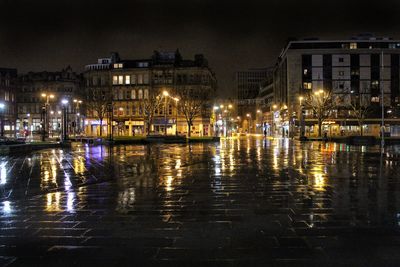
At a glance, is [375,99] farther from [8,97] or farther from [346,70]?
[8,97]

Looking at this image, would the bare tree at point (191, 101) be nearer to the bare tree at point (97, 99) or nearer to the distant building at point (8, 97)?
the bare tree at point (97, 99)

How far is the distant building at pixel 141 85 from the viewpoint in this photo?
319 ft

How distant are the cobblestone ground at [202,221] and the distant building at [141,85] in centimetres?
8184

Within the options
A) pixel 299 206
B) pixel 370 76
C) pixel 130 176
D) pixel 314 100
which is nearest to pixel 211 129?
pixel 314 100

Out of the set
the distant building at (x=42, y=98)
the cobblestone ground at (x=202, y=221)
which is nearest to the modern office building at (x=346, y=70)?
the distant building at (x=42, y=98)

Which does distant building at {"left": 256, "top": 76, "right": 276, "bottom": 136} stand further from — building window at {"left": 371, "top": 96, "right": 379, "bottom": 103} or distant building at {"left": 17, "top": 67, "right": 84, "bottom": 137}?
distant building at {"left": 17, "top": 67, "right": 84, "bottom": 137}

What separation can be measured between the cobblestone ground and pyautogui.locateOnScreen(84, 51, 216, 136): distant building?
81840 mm

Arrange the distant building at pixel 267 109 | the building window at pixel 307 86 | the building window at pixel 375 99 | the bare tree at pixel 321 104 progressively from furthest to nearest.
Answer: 1. the distant building at pixel 267 109
2. the building window at pixel 307 86
3. the building window at pixel 375 99
4. the bare tree at pixel 321 104

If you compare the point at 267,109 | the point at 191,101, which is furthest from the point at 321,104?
the point at 267,109

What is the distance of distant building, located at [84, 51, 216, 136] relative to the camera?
97.4 metres

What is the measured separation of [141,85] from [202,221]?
9290cm

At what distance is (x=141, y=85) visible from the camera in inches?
3922

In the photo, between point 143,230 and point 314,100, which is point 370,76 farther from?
point 143,230

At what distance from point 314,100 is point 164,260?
86.2m
